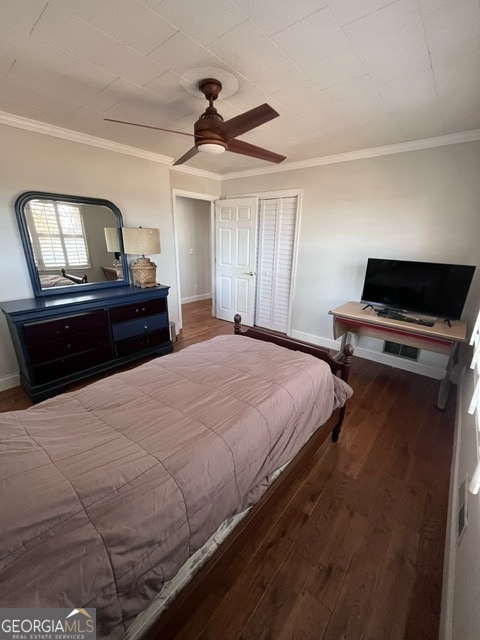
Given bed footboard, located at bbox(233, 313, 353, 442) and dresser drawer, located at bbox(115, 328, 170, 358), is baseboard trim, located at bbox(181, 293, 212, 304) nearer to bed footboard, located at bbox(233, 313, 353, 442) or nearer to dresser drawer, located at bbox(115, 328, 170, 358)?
dresser drawer, located at bbox(115, 328, 170, 358)

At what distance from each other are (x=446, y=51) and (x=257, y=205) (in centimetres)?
259

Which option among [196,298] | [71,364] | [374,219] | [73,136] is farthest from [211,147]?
[196,298]

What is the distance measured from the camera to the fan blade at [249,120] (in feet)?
4.73

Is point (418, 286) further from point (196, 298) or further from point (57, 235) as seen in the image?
point (196, 298)

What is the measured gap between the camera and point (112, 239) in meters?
3.08

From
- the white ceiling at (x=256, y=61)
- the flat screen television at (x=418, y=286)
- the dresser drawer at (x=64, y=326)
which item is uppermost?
the white ceiling at (x=256, y=61)

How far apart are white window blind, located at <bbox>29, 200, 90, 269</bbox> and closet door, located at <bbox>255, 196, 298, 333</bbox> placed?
2.41 m

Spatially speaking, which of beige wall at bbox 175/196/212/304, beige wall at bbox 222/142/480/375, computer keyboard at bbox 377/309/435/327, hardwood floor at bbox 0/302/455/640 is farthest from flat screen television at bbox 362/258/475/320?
beige wall at bbox 175/196/212/304

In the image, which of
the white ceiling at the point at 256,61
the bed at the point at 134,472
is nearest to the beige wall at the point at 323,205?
the white ceiling at the point at 256,61

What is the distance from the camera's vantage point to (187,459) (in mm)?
939

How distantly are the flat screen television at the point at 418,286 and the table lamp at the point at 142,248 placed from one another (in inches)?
99.7

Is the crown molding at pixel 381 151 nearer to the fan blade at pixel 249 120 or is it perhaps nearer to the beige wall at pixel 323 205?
the beige wall at pixel 323 205

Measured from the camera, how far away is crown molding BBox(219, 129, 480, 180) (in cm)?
234

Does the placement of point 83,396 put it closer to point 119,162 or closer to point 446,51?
point 446,51
